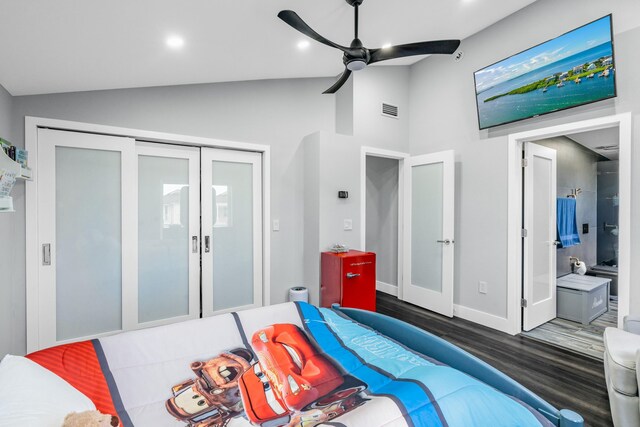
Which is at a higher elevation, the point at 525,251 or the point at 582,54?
the point at 582,54

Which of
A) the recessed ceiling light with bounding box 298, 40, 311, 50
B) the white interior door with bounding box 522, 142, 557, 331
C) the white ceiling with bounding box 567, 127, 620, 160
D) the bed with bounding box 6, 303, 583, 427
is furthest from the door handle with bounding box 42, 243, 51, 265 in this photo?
the white ceiling with bounding box 567, 127, 620, 160

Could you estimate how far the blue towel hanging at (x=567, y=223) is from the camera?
4000 millimetres

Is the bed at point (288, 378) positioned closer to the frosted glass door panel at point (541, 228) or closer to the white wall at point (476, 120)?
the white wall at point (476, 120)

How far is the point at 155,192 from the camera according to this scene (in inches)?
119

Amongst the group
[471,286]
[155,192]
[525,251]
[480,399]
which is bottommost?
[471,286]

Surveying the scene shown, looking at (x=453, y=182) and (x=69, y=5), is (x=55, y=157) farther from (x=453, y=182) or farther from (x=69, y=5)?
(x=453, y=182)

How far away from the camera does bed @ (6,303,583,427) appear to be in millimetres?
1020

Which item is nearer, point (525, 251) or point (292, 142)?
point (525, 251)

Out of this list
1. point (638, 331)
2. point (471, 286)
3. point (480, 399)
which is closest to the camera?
point (480, 399)

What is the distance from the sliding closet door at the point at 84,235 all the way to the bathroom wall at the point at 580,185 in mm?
4750

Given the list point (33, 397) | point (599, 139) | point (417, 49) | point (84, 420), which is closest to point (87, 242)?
point (33, 397)

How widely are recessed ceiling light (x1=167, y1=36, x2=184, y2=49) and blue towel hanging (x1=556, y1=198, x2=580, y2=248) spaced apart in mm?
4634

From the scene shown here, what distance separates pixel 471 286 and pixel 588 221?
9.54 ft

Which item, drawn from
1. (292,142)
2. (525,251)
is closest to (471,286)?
(525,251)
